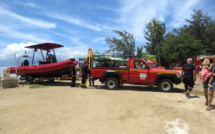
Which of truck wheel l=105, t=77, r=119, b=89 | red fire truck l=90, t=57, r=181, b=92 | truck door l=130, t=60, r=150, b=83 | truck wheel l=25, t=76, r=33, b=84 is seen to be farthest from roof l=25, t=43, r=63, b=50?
truck door l=130, t=60, r=150, b=83

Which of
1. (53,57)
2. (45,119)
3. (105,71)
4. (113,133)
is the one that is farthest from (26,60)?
(113,133)

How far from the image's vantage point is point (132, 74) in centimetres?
899

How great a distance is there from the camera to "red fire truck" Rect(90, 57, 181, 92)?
855 centimetres

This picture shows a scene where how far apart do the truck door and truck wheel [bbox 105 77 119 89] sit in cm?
91

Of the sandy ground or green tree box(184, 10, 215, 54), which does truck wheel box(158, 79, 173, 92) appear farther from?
green tree box(184, 10, 215, 54)

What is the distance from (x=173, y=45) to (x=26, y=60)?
27672 mm

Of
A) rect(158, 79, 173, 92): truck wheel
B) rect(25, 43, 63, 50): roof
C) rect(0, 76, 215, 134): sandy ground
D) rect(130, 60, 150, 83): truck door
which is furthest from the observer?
rect(25, 43, 63, 50): roof

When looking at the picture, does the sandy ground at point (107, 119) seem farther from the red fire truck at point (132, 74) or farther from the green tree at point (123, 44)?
the green tree at point (123, 44)

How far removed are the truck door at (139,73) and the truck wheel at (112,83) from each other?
91cm

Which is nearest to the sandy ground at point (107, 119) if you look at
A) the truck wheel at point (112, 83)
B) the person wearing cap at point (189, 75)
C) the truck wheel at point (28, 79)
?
the person wearing cap at point (189, 75)

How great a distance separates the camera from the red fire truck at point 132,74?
8555 millimetres

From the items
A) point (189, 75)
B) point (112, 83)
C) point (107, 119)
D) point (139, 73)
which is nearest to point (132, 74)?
point (139, 73)

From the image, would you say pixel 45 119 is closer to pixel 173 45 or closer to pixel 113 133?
pixel 113 133

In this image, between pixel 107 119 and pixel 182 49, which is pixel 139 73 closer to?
pixel 107 119
